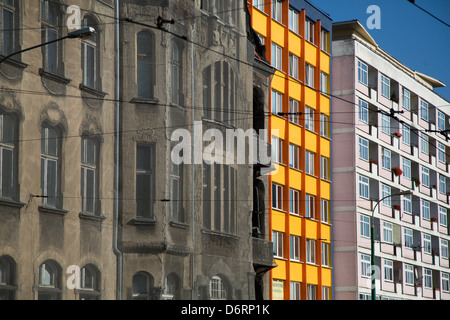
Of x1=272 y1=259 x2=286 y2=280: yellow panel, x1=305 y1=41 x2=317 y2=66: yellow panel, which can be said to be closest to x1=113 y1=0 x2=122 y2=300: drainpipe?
x1=272 y1=259 x2=286 y2=280: yellow panel

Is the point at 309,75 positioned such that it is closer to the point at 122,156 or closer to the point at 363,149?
the point at 363,149

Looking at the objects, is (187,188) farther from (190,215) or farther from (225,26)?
(225,26)

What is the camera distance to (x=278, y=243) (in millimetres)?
48469

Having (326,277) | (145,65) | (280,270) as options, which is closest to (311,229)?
(326,277)

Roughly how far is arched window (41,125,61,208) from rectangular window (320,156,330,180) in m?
33.7

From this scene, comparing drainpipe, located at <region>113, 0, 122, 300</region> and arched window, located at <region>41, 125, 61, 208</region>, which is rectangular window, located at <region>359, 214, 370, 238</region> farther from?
arched window, located at <region>41, 125, 61, 208</region>

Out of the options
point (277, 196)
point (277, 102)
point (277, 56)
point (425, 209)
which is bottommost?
point (277, 196)

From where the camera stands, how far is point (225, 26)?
32.1 m

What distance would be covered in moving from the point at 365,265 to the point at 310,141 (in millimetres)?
Answer: 10499

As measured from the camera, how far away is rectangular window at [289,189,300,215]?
50.6m
